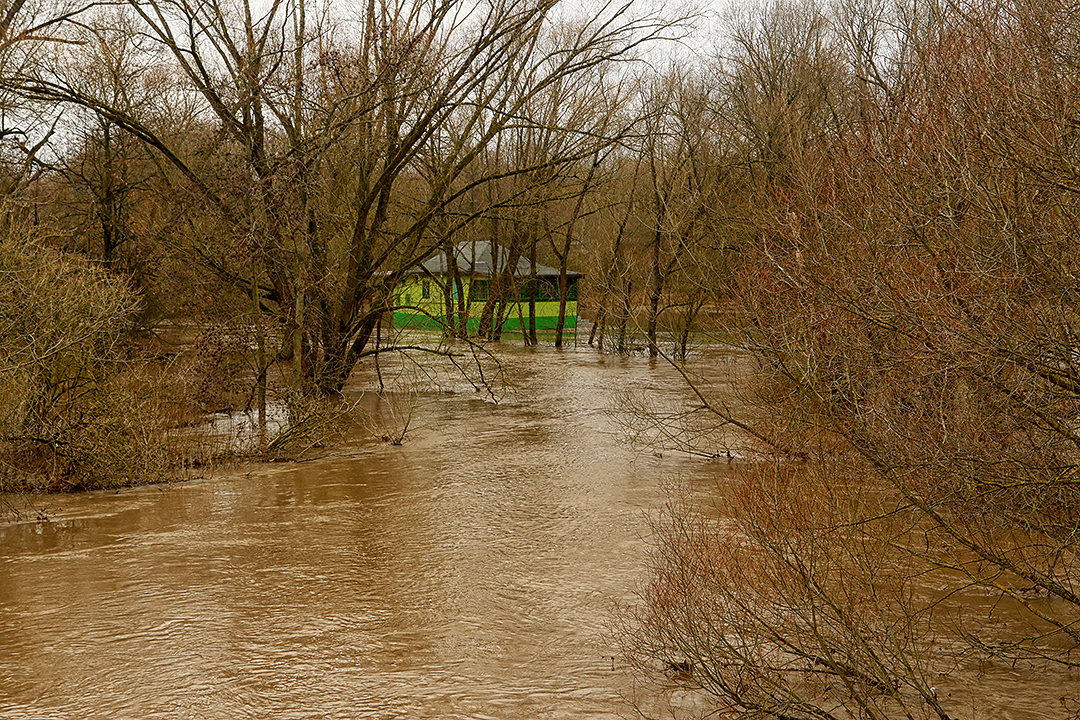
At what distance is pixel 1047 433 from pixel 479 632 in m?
5.20

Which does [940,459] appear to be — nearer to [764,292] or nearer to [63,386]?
[764,292]

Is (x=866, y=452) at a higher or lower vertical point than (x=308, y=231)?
lower

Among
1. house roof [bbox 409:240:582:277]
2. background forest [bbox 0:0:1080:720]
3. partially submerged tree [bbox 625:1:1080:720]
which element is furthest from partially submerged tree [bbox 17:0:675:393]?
house roof [bbox 409:240:582:277]

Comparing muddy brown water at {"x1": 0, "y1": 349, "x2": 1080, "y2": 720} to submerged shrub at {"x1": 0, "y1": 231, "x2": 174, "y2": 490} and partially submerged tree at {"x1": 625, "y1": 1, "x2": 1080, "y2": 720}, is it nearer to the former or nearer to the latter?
submerged shrub at {"x1": 0, "y1": 231, "x2": 174, "y2": 490}

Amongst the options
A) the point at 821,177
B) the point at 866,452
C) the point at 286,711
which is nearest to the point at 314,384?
A: the point at 821,177

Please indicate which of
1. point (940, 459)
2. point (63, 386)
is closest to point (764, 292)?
point (940, 459)

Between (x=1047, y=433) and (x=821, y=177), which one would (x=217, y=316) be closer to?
(x=821, y=177)

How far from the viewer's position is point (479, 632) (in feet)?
30.5

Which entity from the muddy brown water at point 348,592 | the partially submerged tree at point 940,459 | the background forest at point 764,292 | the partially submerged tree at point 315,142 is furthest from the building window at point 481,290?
the partially submerged tree at point 940,459

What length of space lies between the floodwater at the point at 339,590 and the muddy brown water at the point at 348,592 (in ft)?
0.09

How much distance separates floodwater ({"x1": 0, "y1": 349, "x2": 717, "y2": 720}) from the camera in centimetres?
796

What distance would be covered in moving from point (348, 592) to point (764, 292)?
22.3ft

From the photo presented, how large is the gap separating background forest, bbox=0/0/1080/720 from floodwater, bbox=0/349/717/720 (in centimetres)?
94

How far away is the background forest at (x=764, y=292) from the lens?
23.4ft
